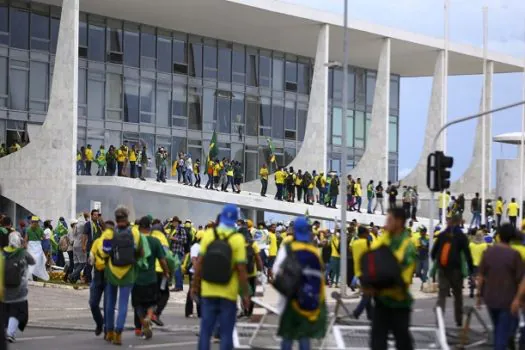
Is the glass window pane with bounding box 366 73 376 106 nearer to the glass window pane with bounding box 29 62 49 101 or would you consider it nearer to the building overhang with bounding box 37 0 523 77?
the building overhang with bounding box 37 0 523 77

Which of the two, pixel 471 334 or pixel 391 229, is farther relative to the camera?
pixel 471 334

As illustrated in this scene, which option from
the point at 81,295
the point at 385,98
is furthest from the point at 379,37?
the point at 81,295

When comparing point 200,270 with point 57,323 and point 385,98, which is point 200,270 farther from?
point 385,98

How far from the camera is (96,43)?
5181 centimetres

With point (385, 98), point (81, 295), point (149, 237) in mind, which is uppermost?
point (385, 98)

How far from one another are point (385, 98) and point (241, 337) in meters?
46.1

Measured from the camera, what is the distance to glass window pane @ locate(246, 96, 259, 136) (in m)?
60.0

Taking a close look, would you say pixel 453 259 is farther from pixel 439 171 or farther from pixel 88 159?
pixel 88 159

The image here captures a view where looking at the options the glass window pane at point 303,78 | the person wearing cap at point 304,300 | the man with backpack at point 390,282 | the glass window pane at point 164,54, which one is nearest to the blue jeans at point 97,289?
the person wearing cap at point 304,300

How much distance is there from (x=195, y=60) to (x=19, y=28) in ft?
35.2

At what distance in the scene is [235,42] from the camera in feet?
193

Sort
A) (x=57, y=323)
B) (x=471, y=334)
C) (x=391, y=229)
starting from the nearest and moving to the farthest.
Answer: (x=391, y=229), (x=471, y=334), (x=57, y=323)

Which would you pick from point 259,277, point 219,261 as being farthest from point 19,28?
point 219,261

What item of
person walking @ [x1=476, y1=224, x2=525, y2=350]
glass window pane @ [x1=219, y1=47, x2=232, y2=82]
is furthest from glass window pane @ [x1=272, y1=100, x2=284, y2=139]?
person walking @ [x1=476, y1=224, x2=525, y2=350]
